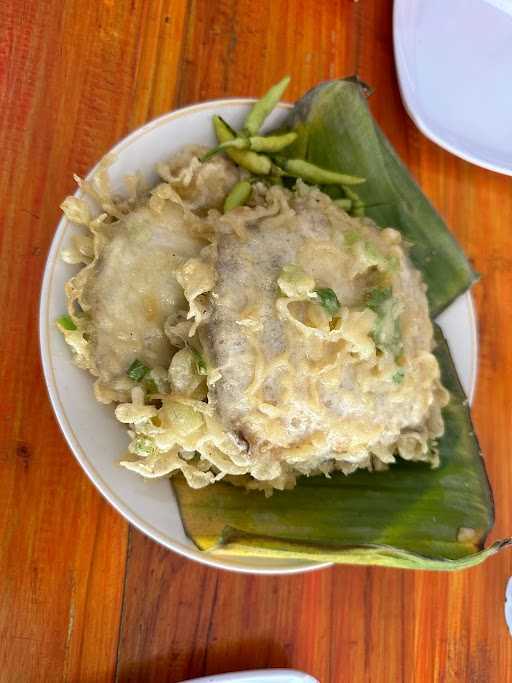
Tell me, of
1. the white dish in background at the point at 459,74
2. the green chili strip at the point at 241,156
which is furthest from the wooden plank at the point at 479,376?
the green chili strip at the point at 241,156

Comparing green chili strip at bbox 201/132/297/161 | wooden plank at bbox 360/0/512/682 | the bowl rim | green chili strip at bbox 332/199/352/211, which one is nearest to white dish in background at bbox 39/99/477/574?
the bowl rim

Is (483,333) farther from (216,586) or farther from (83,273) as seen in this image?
(83,273)

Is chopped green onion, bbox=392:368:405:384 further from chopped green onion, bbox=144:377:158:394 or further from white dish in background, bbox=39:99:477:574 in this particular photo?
chopped green onion, bbox=144:377:158:394

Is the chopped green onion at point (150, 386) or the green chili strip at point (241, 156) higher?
the green chili strip at point (241, 156)

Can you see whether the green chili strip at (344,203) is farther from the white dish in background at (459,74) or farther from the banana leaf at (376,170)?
the white dish in background at (459,74)

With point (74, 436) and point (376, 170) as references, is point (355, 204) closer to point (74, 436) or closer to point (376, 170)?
point (376, 170)

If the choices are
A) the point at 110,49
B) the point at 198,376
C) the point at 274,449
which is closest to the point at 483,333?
the point at 274,449

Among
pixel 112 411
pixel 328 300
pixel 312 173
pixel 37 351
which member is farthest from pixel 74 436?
pixel 312 173

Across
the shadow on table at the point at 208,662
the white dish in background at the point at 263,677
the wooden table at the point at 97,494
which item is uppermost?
the wooden table at the point at 97,494
